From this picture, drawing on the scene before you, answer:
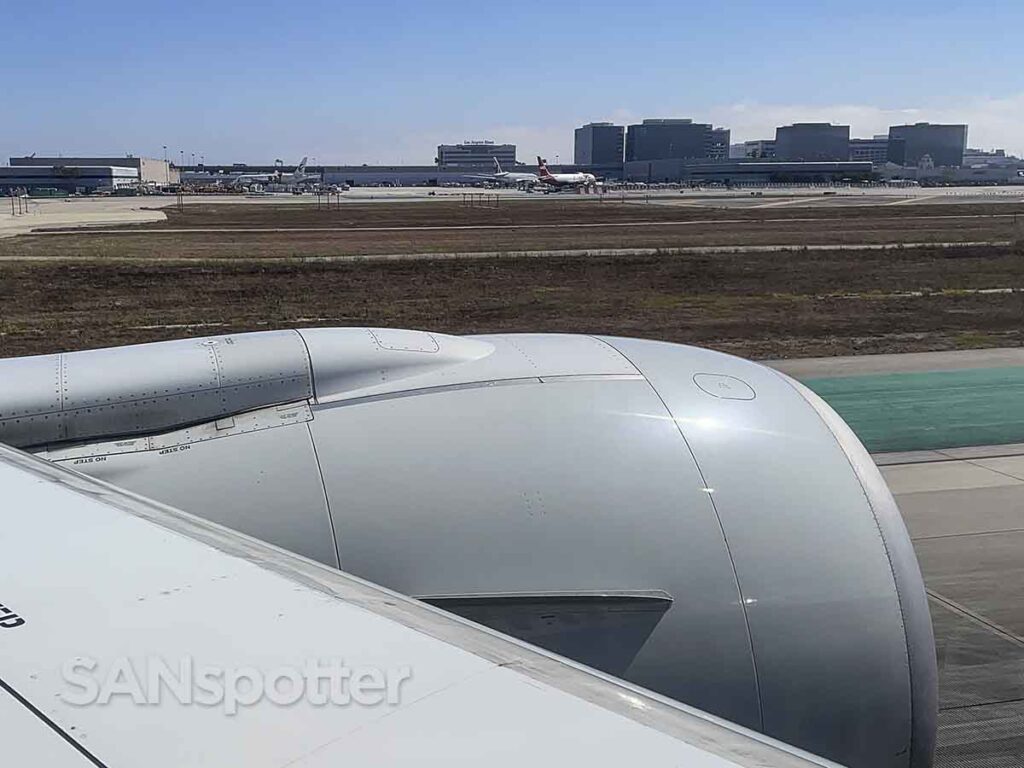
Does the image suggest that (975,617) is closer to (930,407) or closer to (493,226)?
(930,407)

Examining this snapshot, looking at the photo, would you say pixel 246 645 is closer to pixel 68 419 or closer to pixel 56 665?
pixel 56 665

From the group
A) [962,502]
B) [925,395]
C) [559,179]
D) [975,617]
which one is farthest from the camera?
[559,179]

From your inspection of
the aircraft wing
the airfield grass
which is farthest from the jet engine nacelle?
the airfield grass

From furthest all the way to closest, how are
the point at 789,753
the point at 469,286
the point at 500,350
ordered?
1. the point at 469,286
2. the point at 500,350
3. the point at 789,753

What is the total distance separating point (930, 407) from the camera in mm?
16641

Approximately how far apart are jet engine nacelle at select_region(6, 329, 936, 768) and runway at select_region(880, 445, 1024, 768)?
120 inches

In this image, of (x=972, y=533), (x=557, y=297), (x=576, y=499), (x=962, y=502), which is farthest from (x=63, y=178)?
(x=576, y=499)

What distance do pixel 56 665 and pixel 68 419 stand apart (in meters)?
2.48

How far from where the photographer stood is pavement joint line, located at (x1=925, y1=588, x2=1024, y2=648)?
845 cm

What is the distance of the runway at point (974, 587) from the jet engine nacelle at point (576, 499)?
3045 millimetres

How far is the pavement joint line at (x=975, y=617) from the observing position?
845cm

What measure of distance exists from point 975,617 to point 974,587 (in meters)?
0.77

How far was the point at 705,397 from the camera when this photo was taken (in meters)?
4.78

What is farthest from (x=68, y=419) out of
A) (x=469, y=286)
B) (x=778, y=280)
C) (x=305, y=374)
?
(x=778, y=280)
